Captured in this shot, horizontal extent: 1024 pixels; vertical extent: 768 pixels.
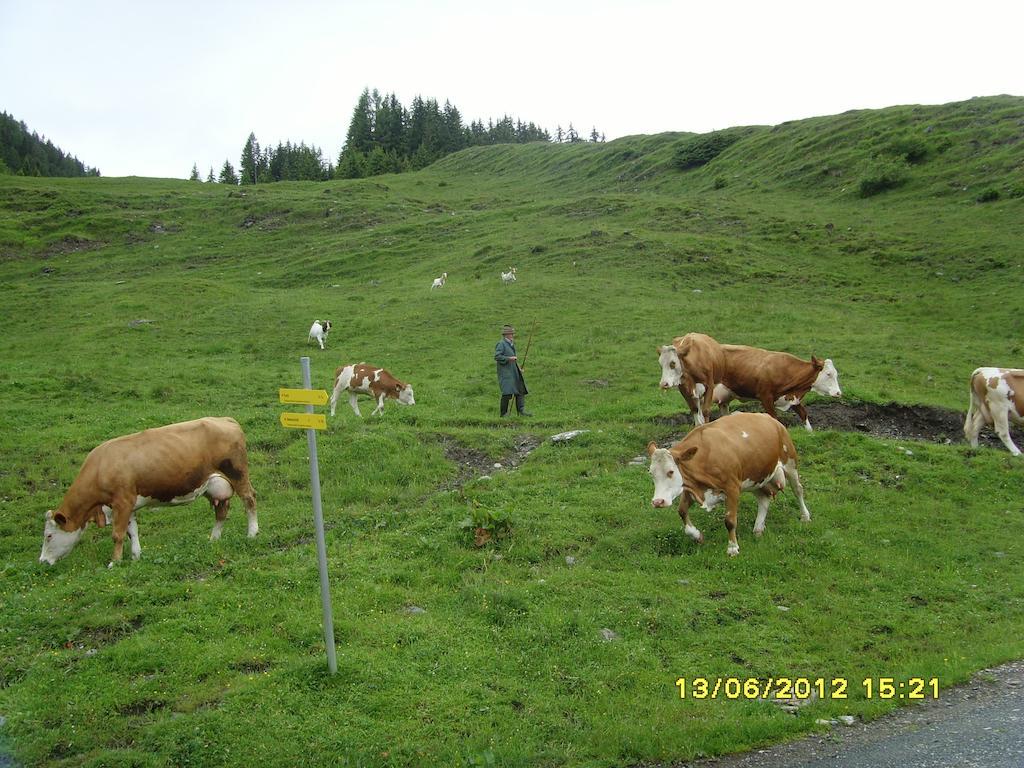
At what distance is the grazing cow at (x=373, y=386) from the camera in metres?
21.5

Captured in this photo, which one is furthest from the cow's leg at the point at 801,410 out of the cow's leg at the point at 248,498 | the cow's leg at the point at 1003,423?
the cow's leg at the point at 248,498

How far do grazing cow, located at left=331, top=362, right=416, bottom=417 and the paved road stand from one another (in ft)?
51.0

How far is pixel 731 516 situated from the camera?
1088cm

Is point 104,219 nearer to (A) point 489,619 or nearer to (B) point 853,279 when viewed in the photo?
(B) point 853,279

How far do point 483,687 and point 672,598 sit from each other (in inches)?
117

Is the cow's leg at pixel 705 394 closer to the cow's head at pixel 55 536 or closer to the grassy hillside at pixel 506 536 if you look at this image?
the grassy hillside at pixel 506 536

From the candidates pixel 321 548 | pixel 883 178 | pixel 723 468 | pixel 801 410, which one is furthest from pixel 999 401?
pixel 883 178

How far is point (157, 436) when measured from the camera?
37.5ft

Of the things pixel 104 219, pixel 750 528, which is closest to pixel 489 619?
pixel 750 528

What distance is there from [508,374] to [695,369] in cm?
526

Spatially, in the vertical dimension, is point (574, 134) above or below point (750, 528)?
above

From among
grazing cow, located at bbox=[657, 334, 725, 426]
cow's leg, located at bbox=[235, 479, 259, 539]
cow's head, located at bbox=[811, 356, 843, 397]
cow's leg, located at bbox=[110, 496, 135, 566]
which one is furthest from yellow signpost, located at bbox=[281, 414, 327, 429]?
cow's head, located at bbox=[811, 356, 843, 397]
